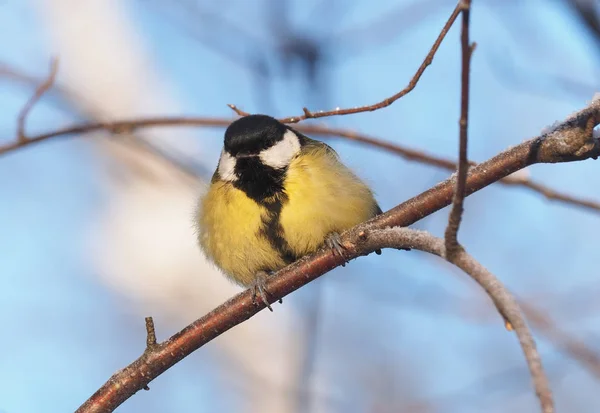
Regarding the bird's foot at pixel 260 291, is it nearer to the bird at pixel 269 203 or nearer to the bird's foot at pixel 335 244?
the bird at pixel 269 203

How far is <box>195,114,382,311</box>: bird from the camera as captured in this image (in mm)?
2396

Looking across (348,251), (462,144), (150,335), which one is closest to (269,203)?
(348,251)

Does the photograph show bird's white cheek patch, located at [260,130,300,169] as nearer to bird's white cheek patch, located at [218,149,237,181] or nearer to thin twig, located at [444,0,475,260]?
bird's white cheek patch, located at [218,149,237,181]

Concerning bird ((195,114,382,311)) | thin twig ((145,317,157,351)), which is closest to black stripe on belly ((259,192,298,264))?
bird ((195,114,382,311))

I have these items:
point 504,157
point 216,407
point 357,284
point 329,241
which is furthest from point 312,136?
point 216,407

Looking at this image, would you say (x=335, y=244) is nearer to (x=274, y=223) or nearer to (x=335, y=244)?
(x=335, y=244)

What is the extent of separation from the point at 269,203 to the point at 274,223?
0.24 feet

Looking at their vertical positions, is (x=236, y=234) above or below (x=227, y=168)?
below

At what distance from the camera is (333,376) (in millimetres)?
6223

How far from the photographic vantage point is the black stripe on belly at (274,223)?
2.41 meters

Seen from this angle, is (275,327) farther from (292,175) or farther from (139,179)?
(292,175)

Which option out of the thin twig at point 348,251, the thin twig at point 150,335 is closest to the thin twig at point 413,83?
the thin twig at point 348,251

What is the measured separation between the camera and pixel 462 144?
1.18m

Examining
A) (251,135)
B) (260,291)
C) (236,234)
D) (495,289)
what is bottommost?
(495,289)
